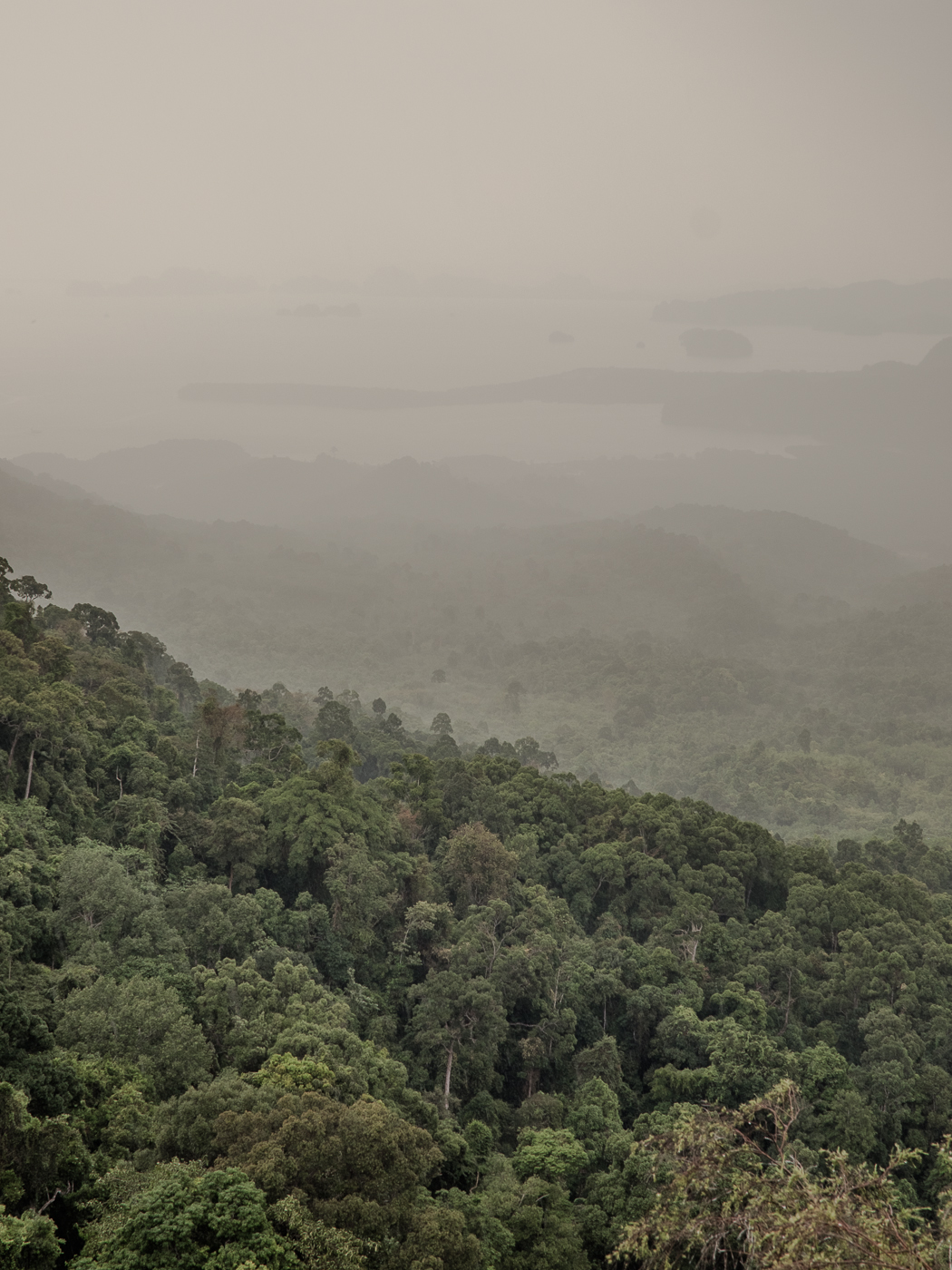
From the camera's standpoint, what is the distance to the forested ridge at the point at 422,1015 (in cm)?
1222

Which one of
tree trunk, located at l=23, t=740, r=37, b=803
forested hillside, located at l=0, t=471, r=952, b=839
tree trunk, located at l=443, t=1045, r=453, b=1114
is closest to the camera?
tree trunk, located at l=443, t=1045, r=453, b=1114

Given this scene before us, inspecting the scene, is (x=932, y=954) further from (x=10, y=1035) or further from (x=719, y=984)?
(x=10, y=1035)

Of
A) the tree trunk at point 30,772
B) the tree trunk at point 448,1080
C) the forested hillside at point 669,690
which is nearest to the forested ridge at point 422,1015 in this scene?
the tree trunk at point 448,1080

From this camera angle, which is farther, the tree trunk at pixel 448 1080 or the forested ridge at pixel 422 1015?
the tree trunk at pixel 448 1080

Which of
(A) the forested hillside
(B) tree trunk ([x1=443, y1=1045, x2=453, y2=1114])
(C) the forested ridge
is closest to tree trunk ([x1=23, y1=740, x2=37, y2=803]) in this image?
(C) the forested ridge

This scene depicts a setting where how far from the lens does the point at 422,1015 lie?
26703 mm

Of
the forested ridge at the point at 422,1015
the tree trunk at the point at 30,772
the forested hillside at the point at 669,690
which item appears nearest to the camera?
the forested ridge at the point at 422,1015

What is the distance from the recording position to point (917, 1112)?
25984mm

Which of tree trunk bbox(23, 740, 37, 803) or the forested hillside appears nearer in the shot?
tree trunk bbox(23, 740, 37, 803)

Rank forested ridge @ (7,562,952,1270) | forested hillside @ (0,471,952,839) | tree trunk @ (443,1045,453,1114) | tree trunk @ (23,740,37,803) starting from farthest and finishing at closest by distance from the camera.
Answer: forested hillside @ (0,471,952,839) < tree trunk @ (23,740,37,803) < tree trunk @ (443,1045,453,1114) < forested ridge @ (7,562,952,1270)

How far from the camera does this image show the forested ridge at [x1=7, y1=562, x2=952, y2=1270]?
12.2m

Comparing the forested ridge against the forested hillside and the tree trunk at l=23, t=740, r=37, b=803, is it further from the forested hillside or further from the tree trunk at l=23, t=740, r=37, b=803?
the forested hillside

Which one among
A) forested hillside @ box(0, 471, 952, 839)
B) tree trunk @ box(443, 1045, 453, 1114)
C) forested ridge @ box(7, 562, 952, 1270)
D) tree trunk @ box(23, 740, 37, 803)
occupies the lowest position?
forested hillside @ box(0, 471, 952, 839)

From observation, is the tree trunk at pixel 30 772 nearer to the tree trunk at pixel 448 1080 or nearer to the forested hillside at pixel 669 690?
the tree trunk at pixel 448 1080
